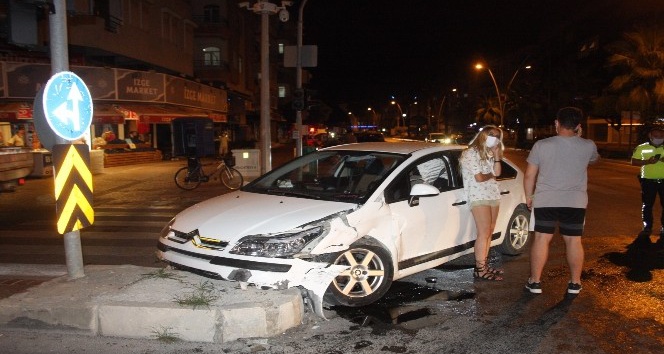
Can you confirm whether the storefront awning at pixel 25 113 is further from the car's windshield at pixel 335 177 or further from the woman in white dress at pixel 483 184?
the woman in white dress at pixel 483 184

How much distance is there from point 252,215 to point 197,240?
0.53m

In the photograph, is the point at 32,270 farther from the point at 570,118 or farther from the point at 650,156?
the point at 650,156

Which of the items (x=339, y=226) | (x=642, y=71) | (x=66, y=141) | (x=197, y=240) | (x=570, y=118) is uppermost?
(x=642, y=71)

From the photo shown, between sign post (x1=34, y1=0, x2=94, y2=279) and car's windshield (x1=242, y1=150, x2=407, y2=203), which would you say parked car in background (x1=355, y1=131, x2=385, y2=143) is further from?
sign post (x1=34, y1=0, x2=94, y2=279)

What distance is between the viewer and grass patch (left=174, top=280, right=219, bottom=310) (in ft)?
15.3

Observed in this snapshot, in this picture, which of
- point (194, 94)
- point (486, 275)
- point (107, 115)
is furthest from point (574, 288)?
point (194, 94)

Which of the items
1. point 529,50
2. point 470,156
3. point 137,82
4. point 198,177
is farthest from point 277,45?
point 470,156

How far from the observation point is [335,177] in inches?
259

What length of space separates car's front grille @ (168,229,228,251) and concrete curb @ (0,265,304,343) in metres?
0.36

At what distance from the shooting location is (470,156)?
20.3ft

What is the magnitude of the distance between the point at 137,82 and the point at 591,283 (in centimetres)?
2273

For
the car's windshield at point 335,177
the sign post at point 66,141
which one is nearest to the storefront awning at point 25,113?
the car's windshield at point 335,177

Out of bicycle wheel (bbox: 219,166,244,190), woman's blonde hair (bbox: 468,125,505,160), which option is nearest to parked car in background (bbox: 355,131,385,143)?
bicycle wheel (bbox: 219,166,244,190)

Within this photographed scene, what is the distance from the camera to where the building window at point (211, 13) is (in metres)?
41.5
